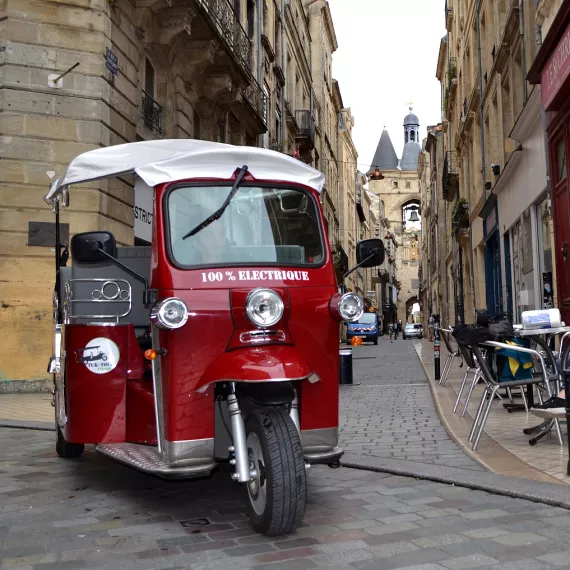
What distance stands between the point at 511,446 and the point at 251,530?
3123mm

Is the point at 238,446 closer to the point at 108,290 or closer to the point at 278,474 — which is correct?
the point at 278,474

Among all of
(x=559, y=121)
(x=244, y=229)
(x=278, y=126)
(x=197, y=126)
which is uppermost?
(x=278, y=126)

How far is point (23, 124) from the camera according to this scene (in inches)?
494

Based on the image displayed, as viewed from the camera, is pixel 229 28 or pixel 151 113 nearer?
pixel 151 113

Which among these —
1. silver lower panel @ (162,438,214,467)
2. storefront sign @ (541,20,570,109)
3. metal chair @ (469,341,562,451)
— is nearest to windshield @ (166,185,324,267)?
silver lower panel @ (162,438,214,467)

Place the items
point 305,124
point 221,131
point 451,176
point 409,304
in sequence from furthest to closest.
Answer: point 409,304, point 305,124, point 451,176, point 221,131

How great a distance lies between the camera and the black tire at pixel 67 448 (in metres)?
6.65

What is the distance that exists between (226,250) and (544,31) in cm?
1031

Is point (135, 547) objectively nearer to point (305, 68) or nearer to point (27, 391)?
point (27, 391)

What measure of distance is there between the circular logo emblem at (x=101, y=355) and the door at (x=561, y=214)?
8.06m

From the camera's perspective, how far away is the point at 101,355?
5.15 meters

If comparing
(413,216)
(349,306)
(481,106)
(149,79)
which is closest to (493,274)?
(481,106)

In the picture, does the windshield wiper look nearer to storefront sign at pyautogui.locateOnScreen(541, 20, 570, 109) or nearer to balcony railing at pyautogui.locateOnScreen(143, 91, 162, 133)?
storefront sign at pyautogui.locateOnScreen(541, 20, 570, 109)

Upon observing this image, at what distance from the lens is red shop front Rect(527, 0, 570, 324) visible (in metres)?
10.2
